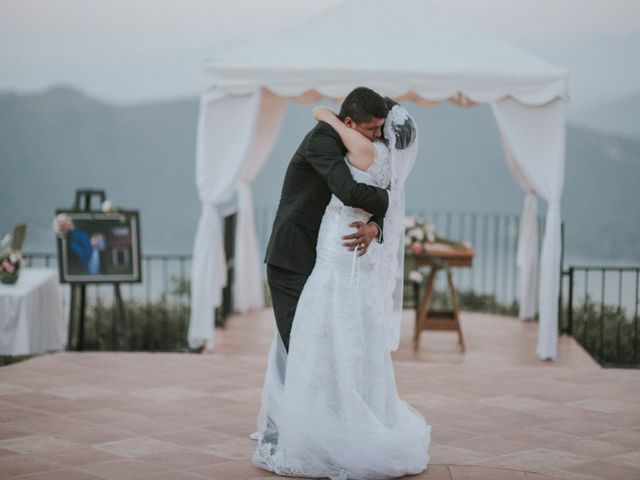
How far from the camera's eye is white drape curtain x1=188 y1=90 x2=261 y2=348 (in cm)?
749

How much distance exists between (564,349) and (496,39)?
2639mm

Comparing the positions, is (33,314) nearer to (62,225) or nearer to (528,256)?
(62,225)

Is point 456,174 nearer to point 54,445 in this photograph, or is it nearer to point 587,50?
point 587,50

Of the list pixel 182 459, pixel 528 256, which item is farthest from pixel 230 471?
pixel 528 256

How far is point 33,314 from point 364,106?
437 centimetres

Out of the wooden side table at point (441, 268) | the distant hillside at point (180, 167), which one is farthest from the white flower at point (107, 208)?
the distant hillside at point (180, 167)

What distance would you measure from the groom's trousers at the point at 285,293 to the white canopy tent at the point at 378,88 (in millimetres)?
3361

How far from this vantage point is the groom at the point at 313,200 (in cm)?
382

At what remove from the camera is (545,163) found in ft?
24.7

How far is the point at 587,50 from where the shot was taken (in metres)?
16.9

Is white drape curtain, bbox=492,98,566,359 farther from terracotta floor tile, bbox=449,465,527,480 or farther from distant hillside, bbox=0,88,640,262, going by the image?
distant hillside, bbox=0,88,640,262

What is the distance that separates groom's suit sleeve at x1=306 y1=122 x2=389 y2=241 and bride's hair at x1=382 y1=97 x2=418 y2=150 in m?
0.22

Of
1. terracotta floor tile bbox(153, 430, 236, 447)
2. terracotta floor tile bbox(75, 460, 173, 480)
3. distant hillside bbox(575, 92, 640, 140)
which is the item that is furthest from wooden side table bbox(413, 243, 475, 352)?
distant hillside bbox(575, 92, 640, 140)

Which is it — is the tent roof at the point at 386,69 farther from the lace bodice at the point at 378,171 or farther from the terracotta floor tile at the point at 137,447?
the terracotta floor tile at the point at 137,447
